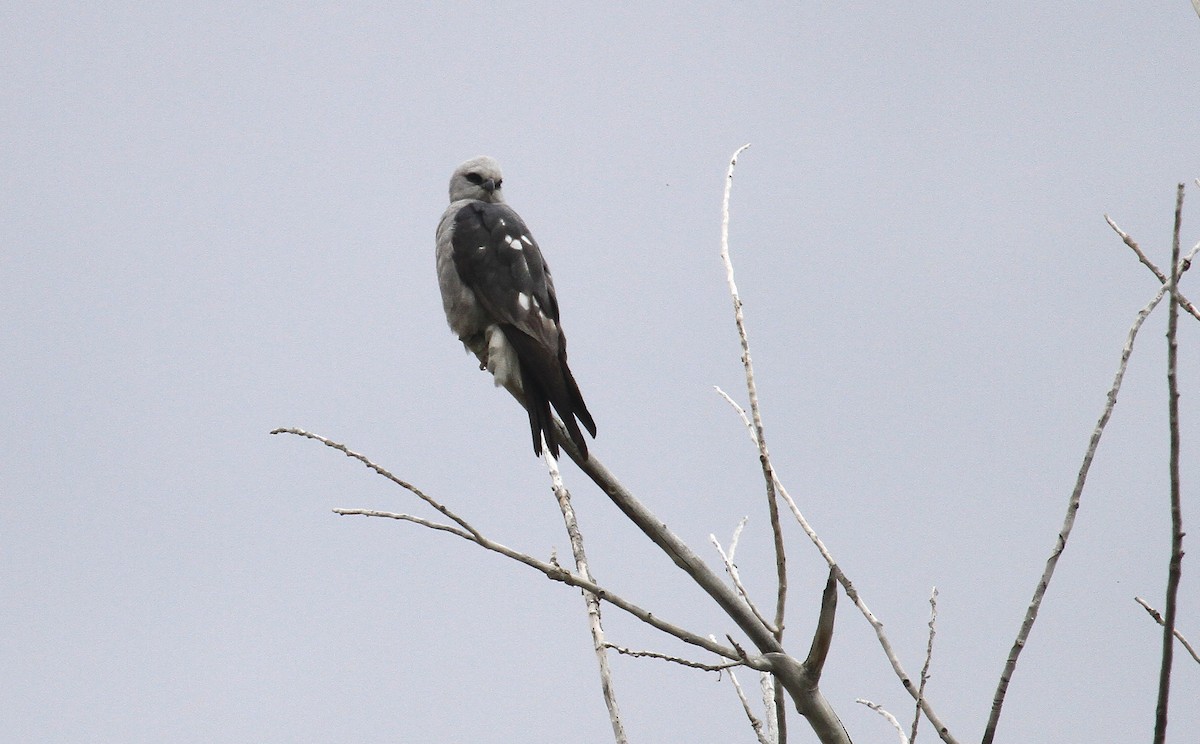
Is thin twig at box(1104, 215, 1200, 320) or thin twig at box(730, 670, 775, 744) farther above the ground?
thin twig at box(1104, 215, 1200, 320)

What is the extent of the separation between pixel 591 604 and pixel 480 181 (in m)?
4.48

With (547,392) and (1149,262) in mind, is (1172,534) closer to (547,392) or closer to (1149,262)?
(1149,262)

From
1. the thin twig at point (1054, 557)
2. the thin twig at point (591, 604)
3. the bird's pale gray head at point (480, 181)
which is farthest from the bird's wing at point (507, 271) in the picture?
the thin twig at point (1054, 557)

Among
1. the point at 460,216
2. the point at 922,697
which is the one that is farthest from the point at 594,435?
the point at 460,216

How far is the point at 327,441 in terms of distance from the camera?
3033 millimetres

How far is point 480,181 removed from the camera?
23.0 ft

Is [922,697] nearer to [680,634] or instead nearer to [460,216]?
[680,634]

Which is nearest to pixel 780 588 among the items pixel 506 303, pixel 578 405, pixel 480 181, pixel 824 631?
pixel 824 631

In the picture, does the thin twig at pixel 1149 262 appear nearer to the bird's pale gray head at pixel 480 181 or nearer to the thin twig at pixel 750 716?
the thin twig at pixel 750 716

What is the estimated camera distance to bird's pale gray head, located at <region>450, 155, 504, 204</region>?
6.98 metres

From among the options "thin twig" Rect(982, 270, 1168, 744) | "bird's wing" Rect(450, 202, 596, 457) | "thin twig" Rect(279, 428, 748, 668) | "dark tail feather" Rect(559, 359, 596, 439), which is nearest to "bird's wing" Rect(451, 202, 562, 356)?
"bird's wing" Rect(450, 202, 596, 457)

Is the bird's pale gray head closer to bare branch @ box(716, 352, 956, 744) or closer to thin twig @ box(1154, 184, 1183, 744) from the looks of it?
bare branch @ box(716, 352, 956, 744)

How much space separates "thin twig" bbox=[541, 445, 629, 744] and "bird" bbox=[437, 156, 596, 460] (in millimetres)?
950

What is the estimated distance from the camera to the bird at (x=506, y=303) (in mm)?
4742
